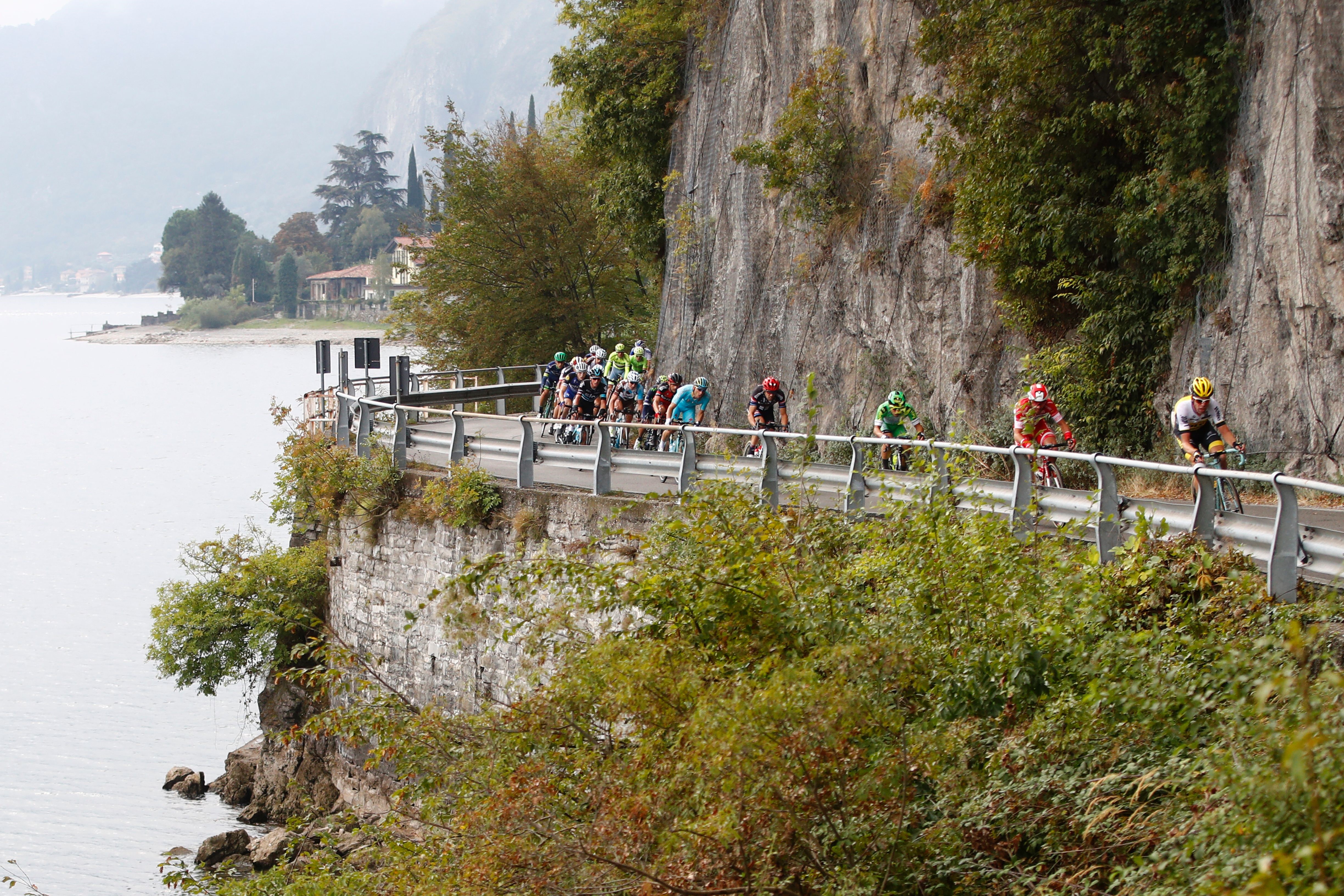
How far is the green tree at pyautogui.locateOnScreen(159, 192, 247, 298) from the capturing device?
158875 mm

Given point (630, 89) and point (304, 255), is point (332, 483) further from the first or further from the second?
point (304, 255)

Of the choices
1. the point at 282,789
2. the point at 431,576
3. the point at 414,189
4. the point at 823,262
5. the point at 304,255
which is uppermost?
the point at 414,189

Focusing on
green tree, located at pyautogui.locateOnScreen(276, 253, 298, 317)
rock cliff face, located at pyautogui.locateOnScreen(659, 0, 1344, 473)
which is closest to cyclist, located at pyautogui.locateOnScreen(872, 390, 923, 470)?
rock cliff face, located at pyautogui.locateOnScreen(659, 0, 1344, 473)

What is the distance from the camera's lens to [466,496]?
14.6 metres

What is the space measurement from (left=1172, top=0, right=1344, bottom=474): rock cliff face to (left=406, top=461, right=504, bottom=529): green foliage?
8991 millimetres

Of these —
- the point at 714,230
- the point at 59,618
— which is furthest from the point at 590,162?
the point at 59,618

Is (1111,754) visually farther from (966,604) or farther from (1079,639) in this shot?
(966,604)

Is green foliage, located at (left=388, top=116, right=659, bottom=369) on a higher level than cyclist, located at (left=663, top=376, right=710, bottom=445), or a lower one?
higher

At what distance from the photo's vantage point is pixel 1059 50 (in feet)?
54.7

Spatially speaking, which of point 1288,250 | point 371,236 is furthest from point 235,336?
point 1288,250

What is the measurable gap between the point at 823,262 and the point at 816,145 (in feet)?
7.18

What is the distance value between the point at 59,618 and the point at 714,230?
2176 centimetres

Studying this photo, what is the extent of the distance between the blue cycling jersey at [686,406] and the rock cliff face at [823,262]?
4649mm

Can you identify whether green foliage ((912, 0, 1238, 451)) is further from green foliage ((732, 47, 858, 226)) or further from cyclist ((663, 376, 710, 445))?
cyclist ((663, 376, 710, 445))
